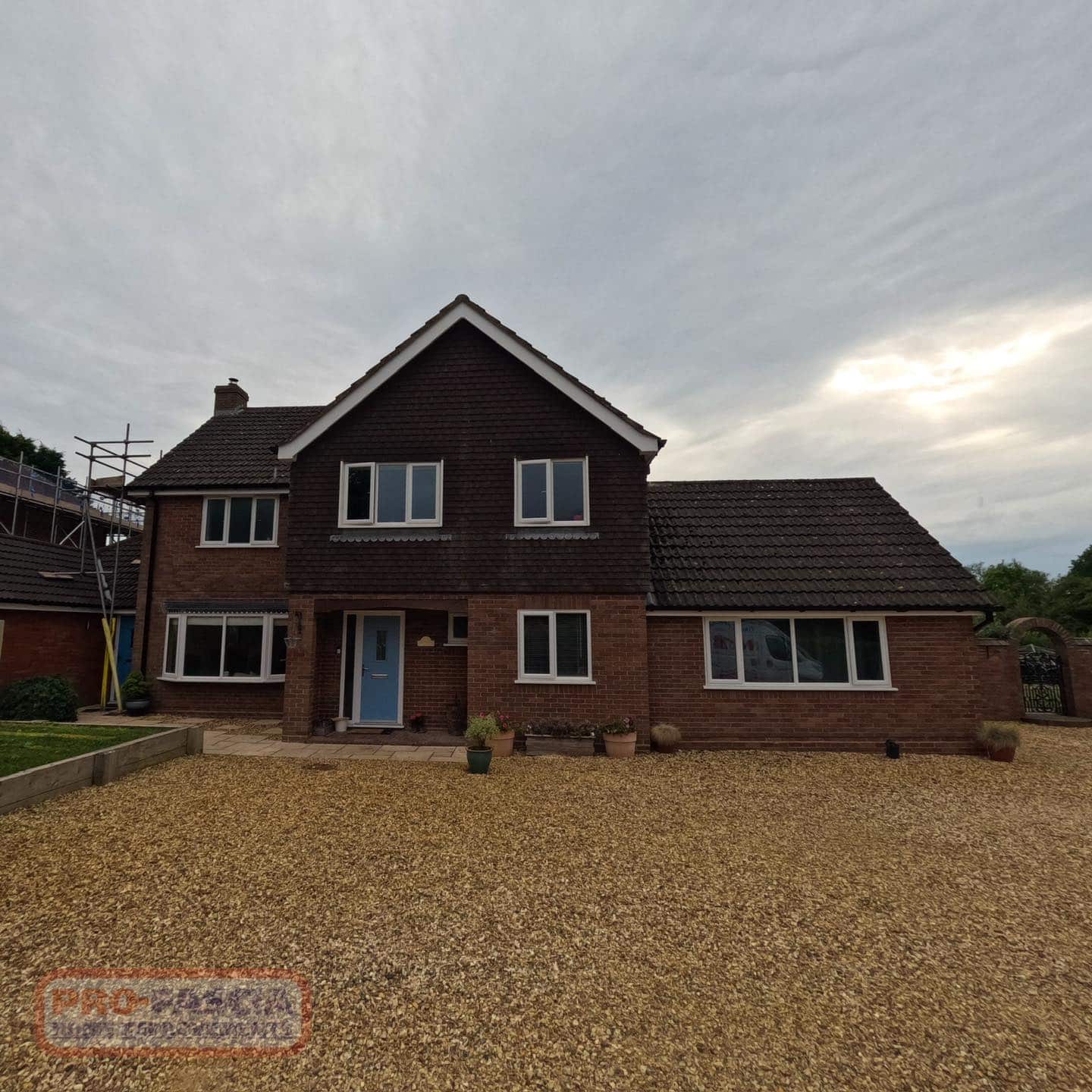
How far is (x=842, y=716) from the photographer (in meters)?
11.0

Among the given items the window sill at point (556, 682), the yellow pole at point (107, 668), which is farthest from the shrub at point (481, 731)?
the yellow pole at point (107, 668)

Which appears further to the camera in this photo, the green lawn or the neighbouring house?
the neighbouring house

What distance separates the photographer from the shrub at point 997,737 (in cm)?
1037

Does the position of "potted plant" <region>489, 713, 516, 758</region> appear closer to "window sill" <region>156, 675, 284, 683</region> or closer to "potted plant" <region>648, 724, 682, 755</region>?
"potted plant" <region>648, 724, 682, 755</region>

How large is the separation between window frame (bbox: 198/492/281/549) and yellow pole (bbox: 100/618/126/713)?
370 centimetres

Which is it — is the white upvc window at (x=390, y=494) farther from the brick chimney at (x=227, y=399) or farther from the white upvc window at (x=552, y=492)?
the brick chimney at (x=227, y=399)

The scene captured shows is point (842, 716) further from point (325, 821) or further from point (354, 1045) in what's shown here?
point (354, 1045)

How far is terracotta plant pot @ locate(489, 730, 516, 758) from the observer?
34.0 ft

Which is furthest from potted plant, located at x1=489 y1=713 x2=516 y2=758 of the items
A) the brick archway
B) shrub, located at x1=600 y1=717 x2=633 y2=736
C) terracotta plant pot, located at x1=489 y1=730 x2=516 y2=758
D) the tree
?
the tree

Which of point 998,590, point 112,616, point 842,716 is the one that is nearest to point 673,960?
point 842,716

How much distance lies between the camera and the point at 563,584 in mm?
11320

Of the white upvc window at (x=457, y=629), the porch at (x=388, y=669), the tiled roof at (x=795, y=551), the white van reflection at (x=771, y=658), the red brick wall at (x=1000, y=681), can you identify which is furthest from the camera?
the red brick wall at (x=1000, y=681)

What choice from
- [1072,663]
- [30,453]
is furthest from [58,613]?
[30,453]

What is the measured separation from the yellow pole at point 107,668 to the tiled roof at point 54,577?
58 cm
